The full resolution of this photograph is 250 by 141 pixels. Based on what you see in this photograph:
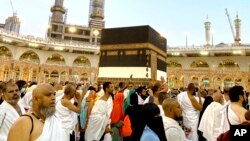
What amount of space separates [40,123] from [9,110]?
4.13 ft

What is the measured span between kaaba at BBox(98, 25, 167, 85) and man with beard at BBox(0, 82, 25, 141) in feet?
45.3

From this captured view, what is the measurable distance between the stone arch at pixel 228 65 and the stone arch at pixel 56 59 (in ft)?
75.5

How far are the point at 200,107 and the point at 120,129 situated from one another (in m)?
1.91

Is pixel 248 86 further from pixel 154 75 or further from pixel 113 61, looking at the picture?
pixel 113 61

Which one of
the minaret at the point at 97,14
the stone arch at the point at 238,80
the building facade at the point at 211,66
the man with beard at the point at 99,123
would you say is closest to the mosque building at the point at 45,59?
the building facade at the point at 211,66

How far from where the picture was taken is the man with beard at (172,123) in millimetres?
2420

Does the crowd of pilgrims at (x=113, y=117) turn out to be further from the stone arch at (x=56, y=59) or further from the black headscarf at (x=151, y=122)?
the stone arch at (x=56, y=59)

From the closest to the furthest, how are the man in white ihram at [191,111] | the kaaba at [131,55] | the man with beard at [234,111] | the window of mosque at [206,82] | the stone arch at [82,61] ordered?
the man with beard at [234,111]
the man in white ihram at [191,111]
the kaaba at [131,55]
the window of mosque at [206,82]
the stone arch at [82,61]

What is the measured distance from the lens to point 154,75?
17.6 metres

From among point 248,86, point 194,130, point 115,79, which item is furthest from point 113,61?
point 248,86

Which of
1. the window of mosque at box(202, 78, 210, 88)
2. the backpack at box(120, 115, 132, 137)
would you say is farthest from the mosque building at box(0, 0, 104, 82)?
the backpack at box(120, 115, 132, 137)

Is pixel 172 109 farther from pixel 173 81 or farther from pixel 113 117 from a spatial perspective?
pixel 173 81

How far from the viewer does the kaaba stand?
17.2m

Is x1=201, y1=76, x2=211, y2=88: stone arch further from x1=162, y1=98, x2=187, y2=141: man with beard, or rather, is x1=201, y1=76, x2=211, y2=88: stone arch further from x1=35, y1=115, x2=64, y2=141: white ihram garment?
x1=35, y1=115, x2=64, y2=141: white ihram garment
